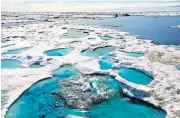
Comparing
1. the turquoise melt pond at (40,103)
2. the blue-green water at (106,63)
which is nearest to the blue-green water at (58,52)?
the blue-green water at (106,63)

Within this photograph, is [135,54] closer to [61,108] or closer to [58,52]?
[58,52]

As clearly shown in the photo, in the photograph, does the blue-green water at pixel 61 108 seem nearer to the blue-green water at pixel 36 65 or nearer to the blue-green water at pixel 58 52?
the blue-green water at pixel 36 65

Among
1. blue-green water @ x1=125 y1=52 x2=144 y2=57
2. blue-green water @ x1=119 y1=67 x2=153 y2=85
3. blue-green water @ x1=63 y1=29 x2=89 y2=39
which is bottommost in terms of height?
blue-green water @ x1=119 y1=67 x2=153 y2=85

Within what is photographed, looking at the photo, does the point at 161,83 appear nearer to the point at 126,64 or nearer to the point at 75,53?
the point at 126,64

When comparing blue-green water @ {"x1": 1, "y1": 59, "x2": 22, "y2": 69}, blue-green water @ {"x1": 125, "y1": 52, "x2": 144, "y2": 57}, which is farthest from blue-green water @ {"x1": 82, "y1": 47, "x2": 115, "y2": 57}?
blue-green water @ {"x1": 1, "y1": 59, "x2": 22, "y2": 69}

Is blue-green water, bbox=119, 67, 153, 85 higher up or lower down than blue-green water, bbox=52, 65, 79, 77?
lower down

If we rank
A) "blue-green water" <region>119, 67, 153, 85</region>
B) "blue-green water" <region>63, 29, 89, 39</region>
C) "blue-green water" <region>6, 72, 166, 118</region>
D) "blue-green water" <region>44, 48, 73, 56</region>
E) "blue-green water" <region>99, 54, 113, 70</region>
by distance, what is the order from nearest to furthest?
"blue-green water" <region>6, 72, 166, 118</region>, "blue-green water" <region>119, 67, 153, 85</region>, "blue-green water" <region>99, 54, 113, 70</region>, "blue-green water" <region>44, 48, 73, 56</region>, "blue-green water" <region>63, 29, 89, 39</region>

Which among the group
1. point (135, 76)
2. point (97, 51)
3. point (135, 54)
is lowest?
point (135, 76)

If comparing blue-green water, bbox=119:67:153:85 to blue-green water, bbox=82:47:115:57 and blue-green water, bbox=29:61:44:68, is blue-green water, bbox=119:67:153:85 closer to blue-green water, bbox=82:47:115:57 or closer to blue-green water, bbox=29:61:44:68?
blue-green water, bbox=82:47:115:57

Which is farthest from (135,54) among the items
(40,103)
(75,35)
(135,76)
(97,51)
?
(75,35)
